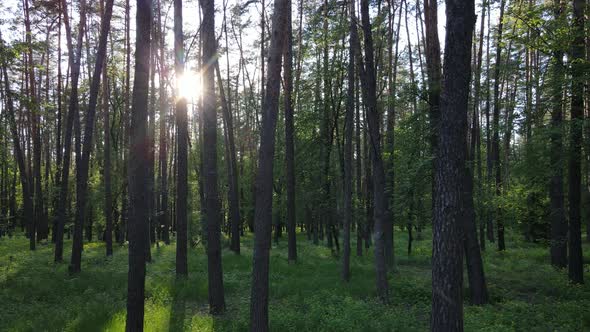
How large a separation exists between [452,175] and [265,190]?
2770 mm

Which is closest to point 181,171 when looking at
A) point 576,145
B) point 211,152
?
point 211,152

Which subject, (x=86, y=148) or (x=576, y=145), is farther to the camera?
(x=86, y=148)

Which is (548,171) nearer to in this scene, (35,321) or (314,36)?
(314,36)

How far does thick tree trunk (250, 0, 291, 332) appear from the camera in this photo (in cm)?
590

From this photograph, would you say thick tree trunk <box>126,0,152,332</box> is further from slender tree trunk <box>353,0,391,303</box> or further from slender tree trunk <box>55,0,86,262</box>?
slender tree trunk <box>55,0,86,262</box>

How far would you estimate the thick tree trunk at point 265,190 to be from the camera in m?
5.90

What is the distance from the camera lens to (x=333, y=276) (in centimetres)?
1270

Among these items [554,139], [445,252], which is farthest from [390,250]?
[445,252]

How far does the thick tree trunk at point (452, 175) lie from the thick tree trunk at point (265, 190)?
2.48 meters

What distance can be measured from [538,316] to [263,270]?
6.60 meters

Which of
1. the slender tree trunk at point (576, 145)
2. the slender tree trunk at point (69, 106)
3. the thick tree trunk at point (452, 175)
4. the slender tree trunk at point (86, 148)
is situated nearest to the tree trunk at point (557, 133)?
the slender tree trunk at point (576, 145)

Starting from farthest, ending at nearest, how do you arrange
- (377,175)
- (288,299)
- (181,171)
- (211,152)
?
1. (181,171)
2. (377,175)
3. (288,299)
4. (211,152)

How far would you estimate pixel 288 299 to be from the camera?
9781mm

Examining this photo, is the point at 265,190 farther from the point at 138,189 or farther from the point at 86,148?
the point at 86,148
